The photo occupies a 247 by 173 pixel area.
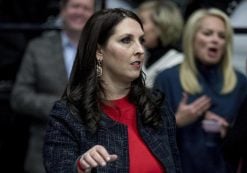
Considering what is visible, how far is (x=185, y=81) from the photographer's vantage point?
16.9 feet

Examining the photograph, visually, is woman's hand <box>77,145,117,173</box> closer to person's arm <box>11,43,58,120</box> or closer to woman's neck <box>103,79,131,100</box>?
woman's neck <box>103,79,131,100</box>

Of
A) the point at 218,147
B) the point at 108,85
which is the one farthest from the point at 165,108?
the point at 218,147

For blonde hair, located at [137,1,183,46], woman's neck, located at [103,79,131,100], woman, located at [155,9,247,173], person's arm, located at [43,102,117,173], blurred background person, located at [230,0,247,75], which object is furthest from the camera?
blurred background person, located at [230,0,247,75]

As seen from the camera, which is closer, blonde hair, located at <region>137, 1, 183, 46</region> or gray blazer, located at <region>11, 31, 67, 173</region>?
gray blazer, located at <region>11, 31, 67, 173</region>

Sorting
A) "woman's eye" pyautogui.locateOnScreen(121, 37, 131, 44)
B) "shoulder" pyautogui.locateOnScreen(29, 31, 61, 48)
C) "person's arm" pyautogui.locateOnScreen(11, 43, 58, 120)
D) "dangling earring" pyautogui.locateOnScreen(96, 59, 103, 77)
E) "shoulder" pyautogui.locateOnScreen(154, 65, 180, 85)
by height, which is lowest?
"person's arm" pyautogui.locateOnScreen(11, 43, 58, 120)

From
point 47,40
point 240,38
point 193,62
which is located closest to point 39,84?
point 47,40

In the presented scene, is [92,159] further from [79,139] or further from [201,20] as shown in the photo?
[201,20]

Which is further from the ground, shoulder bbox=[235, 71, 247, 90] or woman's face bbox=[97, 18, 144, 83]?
woman's face bbox=[97, 18, 144, 83]

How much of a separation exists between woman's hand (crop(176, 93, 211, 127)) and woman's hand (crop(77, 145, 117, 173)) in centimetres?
198

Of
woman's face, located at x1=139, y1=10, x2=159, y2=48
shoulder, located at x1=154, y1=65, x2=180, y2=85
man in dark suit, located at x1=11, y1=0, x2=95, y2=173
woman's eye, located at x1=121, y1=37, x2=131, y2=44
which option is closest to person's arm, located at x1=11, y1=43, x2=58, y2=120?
man in dark suit, located at x1=11, y1=0, x2=95, y2=173

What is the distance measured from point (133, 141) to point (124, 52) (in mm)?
419

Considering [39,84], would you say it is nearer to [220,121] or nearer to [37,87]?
[37,87]

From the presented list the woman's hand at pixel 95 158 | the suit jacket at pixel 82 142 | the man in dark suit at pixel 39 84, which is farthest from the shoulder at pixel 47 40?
the woman's hand at pixel 95 158

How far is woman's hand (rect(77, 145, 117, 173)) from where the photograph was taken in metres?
3.02
